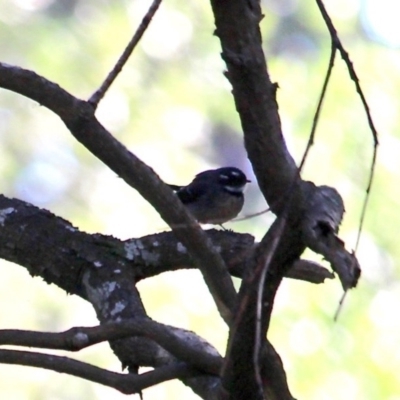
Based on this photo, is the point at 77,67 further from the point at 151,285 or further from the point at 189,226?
the point at 189,226

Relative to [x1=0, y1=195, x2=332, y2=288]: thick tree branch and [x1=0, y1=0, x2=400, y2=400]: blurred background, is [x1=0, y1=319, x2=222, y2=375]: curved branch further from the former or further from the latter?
[x1=0, y1=0, x2=400, y2=400]: blurred background

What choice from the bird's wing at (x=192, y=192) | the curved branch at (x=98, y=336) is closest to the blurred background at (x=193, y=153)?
the bird's wing at (x=192, y=192)

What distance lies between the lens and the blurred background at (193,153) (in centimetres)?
591

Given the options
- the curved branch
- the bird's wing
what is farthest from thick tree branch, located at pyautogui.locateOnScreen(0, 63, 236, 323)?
the bird's wing

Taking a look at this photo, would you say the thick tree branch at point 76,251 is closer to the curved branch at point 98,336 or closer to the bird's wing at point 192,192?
the curved branch at point 98,336

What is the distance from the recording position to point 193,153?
26.8 ft

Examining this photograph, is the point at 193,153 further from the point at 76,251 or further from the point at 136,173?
the point at 136,173

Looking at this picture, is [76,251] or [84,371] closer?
[84,371]

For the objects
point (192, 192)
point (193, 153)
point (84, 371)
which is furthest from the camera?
point (193, 153)

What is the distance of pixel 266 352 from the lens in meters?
2.13

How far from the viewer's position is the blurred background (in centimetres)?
591

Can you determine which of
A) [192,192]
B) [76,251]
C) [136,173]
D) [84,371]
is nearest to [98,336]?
[84,371]

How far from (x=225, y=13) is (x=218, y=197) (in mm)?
4194

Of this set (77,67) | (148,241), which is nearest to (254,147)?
(148,241)
